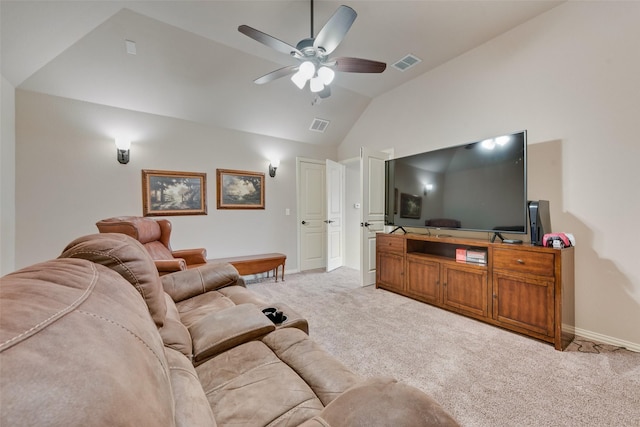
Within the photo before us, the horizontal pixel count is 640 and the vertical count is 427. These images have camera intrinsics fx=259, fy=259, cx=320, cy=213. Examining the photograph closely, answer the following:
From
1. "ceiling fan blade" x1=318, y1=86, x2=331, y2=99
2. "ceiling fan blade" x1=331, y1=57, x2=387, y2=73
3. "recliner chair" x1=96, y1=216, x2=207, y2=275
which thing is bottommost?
"recliner chair" x1=96, y1=216, x2=207, y2=275

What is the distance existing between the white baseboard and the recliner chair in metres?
3.68

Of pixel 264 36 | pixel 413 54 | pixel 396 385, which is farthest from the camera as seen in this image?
pixel 413 54

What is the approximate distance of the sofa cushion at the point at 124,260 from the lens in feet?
3.30

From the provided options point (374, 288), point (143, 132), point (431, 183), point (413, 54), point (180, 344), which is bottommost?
Result: point (374, 288)

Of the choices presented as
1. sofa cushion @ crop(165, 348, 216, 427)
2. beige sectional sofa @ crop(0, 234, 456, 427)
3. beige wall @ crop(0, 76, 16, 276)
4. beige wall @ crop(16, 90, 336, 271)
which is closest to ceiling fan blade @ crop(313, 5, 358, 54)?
beige sectional sofa @ crop(0, 234, 456, 427)

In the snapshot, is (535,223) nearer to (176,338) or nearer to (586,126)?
(586,126)

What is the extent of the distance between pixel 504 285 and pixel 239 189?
3.86m

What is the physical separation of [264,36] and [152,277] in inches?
78.5

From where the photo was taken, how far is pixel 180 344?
1121mm

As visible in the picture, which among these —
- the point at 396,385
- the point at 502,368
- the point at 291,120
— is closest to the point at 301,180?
the point at 291,120

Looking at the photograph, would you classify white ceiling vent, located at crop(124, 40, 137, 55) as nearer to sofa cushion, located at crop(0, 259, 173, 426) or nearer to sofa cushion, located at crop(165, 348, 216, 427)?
sofa cushion, located at crop(0, 259, 173, 426)

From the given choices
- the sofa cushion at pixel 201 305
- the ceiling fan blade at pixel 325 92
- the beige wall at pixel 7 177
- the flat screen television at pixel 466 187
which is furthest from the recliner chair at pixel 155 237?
the flat screen television at pixel 466 187

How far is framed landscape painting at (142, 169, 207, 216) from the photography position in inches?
144

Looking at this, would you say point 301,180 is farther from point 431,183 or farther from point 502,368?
point 502,368
